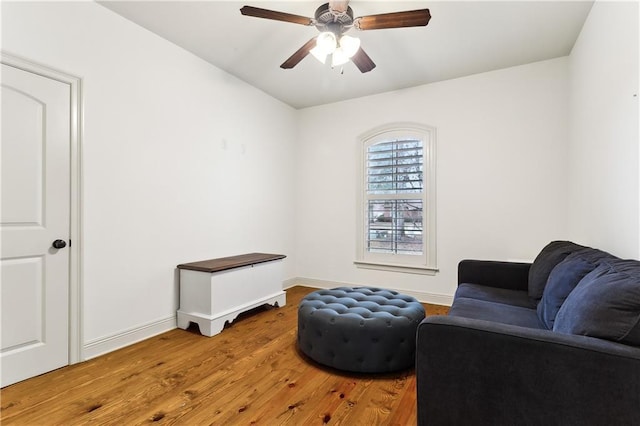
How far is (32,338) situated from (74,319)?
0.80ft

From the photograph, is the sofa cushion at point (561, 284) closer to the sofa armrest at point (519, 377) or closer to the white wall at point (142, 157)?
the sofa armrest at point (519, 377)

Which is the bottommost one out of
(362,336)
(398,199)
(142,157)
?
(362,336)

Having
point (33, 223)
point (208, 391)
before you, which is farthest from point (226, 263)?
point (33, 223)

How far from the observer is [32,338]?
212 centimetres

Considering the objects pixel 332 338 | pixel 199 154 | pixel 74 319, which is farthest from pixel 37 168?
pixel 332 338

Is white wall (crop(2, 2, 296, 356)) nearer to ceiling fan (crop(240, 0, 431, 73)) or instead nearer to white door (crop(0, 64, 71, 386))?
white door (crop(0, 64, 71, 386))

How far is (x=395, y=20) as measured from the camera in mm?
2170

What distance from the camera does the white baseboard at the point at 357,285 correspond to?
3.83 metres

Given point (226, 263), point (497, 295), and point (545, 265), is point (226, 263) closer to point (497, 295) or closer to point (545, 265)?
point (497, 295)

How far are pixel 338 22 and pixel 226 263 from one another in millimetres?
2378

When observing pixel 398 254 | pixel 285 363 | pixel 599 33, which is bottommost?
pixel 285 363

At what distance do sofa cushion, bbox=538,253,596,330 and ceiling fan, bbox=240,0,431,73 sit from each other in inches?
69.5

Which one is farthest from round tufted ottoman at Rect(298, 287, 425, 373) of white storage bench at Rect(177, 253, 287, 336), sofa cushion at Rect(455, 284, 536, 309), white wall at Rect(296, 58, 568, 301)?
white wall at Rect(296, 58, 568, 301)

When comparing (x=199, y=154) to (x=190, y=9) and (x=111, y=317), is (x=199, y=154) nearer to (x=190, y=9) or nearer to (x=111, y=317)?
(x=190, y=9)
